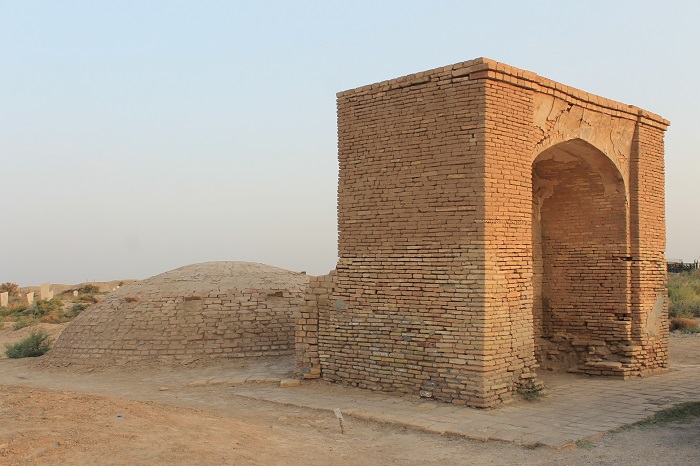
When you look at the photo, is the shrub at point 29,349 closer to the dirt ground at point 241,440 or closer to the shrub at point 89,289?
the dirt ground at point 241,440

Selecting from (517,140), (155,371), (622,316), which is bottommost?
(155,371)

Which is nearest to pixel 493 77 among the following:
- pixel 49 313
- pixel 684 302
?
pixel 684 302

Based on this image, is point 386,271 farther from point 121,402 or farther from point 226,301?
point 226,301

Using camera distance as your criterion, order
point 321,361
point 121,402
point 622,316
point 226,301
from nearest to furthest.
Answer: point 121,402 → point 321,361 → point 622,316 → point 226,301

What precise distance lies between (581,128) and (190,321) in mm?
7991

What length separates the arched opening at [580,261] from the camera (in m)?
11.5

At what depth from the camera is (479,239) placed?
905 cm

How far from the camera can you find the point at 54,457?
240 inches

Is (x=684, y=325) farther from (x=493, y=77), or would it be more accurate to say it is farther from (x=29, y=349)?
(x=29, y=349)

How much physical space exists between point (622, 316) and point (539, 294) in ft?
4.93

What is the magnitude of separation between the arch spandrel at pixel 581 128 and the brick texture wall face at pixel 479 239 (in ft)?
0.10

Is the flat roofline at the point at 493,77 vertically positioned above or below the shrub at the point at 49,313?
above

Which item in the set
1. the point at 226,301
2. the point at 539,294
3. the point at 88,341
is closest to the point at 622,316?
the point at 539,294

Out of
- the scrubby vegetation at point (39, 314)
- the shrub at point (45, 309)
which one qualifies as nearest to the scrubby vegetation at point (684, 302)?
the scrubby vegetation at point (39, 314)
